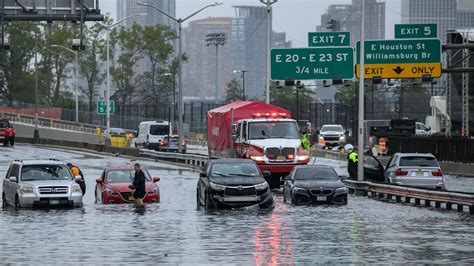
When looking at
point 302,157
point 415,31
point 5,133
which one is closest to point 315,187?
point 302,157

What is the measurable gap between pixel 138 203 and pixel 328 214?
6.36 metres

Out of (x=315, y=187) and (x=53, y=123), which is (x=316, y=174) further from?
(x=53, y=123)

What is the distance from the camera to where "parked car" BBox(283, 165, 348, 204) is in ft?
124

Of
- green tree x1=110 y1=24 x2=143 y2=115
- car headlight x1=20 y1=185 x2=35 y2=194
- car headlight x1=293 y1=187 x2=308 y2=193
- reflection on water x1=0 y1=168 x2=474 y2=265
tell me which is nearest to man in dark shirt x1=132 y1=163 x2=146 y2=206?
reflection on water x1=0 y1=168 x2=474 y2=265

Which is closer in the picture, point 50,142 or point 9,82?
point 50,142

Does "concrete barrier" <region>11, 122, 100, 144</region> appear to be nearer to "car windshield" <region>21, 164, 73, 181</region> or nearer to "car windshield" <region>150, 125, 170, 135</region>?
"car windshield" <region>150, 125, 170, 135</region>

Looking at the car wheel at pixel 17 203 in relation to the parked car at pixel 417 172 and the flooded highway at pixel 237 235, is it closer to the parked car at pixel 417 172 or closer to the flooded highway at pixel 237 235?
the flooded highway at pixel 237 235

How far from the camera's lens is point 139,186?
3697 centimetres

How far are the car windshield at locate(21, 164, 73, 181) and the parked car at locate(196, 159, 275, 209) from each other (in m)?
→ 4.23

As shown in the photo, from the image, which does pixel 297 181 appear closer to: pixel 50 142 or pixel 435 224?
pixel 435 224

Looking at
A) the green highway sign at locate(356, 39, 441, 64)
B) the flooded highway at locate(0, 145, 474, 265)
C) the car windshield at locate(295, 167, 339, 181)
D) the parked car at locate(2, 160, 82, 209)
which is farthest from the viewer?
the green highway sign at locate(356, 39, 441, 64)

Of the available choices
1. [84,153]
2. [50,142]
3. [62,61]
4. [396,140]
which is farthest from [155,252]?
[62,61]

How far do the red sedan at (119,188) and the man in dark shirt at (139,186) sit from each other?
3.68ft

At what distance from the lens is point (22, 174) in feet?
120
